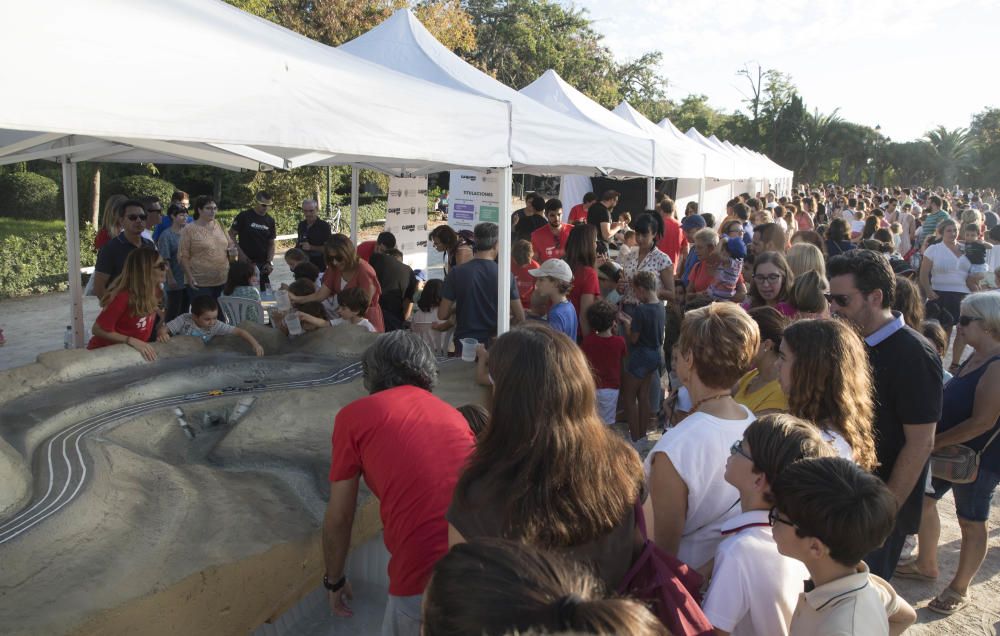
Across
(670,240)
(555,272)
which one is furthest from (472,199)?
(555,272)

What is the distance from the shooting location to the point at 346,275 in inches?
225

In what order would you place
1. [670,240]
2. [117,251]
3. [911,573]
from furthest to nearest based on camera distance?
[670,240] < [117,251] < [911,573]

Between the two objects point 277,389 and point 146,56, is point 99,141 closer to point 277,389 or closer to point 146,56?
point 277,389

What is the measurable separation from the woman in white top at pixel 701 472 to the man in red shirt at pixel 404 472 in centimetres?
59

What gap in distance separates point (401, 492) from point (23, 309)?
445 inches

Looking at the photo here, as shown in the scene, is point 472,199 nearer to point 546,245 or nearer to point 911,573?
point 546,245

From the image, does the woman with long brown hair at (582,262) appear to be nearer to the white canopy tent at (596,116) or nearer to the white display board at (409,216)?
the white canopy tent at (596,116)

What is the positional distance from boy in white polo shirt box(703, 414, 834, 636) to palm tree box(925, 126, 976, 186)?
6260 cm

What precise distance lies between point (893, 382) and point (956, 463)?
0.93 meters

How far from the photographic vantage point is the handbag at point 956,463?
3223mm

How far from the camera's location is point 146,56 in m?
2.61

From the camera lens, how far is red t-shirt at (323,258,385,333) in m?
5.63

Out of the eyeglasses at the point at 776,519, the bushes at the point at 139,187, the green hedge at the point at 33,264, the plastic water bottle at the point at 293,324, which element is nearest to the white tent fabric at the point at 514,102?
the plastic water bottle at the point at 293,324

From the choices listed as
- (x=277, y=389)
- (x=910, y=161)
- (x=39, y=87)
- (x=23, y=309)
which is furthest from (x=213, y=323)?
(x=910, y=161)
